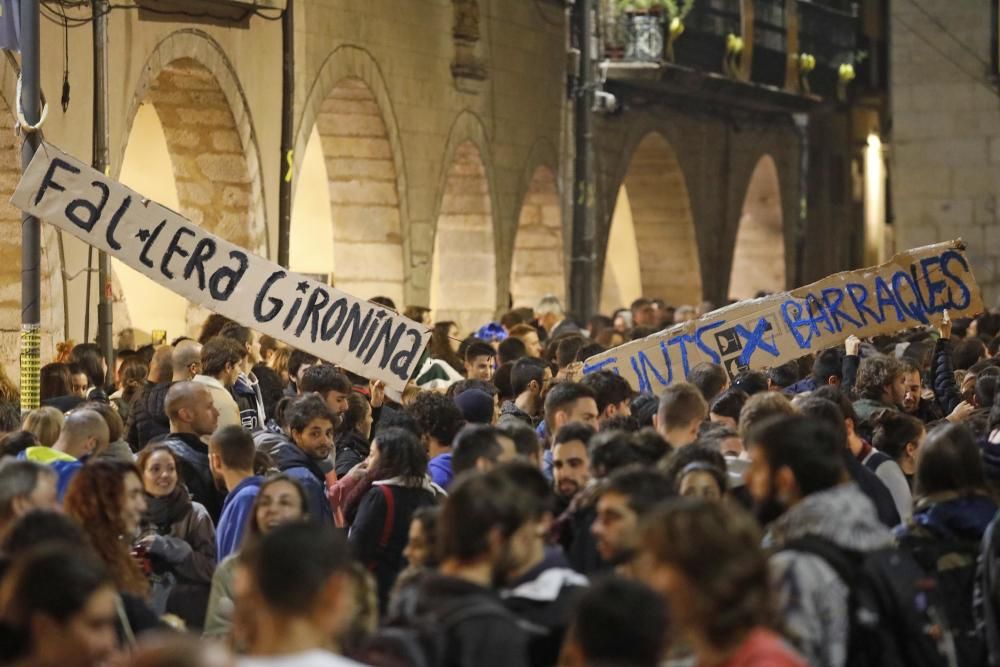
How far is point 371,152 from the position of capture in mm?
20656

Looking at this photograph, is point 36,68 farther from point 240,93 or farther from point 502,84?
point 502,84

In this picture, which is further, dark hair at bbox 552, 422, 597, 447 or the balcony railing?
the balcony railing

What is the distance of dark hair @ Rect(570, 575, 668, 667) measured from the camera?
4516 millimetres

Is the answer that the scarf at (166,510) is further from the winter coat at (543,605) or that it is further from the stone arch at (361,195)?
the stone arch at (361,195)

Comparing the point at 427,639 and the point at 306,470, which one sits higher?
the point at 306,470

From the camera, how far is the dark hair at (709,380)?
10.6 metres

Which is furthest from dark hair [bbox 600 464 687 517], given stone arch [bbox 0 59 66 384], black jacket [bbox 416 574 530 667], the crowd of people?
stone arch [bbox 0 59 66 384]

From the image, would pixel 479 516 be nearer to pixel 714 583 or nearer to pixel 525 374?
pixel 714 583

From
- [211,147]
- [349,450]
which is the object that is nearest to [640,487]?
[349,450]

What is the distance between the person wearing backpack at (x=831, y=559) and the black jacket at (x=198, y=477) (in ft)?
11.6

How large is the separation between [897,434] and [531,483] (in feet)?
10.7

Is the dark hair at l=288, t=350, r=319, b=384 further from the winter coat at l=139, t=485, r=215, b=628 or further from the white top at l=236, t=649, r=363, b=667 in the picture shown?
the white top at l=236, t=649, r=363, b=667

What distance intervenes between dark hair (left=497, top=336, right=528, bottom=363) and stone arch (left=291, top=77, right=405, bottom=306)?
717 cm

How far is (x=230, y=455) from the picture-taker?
801 cm
